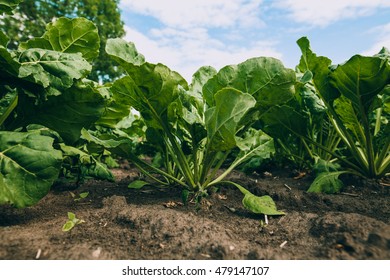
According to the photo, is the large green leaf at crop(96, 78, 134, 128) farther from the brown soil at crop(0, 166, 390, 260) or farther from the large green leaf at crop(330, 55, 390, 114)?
the large green leaf at crop(330, 55, 390, 114)

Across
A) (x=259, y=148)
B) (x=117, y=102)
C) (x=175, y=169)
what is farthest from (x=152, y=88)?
(x=259, y=148)

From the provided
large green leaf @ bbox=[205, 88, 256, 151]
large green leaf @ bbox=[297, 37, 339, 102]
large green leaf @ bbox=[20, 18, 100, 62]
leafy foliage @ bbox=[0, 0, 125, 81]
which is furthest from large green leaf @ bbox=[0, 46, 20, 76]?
leafy foliage @ bbox=[0, 0, 125, 81]

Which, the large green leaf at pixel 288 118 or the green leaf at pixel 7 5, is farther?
the large green leaf at pixel 288 118

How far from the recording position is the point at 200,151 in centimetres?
220

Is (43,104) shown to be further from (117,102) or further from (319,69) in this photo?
(319,69)

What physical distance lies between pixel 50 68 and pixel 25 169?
21.5 inches

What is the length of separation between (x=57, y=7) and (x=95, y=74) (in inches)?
150

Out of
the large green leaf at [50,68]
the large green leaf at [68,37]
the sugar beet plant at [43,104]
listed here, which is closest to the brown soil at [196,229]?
the sugar beet plant at [43,104]

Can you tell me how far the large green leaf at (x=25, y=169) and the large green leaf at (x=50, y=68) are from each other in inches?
12.7

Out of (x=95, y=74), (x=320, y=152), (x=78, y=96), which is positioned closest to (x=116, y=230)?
(x=78, y=96)

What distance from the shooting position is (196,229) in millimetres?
1419

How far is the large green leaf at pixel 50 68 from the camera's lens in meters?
1.59

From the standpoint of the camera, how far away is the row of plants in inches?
60.3

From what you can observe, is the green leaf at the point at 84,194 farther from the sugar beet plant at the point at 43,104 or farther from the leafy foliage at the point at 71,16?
the leafy foliage at the point at 71,16
